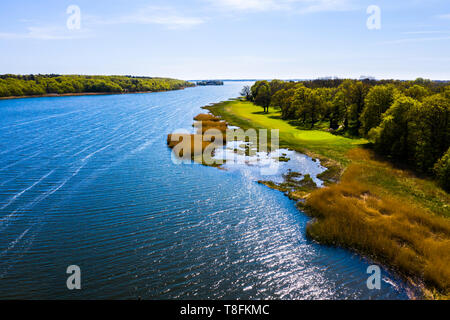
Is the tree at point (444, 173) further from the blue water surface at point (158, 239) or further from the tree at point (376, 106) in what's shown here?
the tree at point (376, 106)

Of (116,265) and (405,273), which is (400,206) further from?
(116,265)

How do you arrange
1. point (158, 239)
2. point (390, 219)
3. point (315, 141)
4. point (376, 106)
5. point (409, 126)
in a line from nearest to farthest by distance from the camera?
point (158, 239), point (390, 219), point (409, 126), point (376, 106), point (315, 141)

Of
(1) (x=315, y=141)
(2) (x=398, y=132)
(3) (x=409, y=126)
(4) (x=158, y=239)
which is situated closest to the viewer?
(4) (x=158, y=239)

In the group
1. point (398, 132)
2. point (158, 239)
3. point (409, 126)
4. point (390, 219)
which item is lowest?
point (158, 239)

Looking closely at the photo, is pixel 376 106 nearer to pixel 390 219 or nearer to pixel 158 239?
pixel 390 219

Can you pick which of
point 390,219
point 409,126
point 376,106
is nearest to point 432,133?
point 409,126

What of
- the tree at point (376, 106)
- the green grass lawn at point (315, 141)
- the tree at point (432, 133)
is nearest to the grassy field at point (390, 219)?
the tree at point (432, 133)

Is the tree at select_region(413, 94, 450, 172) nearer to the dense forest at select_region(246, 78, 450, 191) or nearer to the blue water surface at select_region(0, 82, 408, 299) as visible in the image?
the dense forest at select_region(246, 78, 450, 191)

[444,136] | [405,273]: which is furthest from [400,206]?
[444,136]
